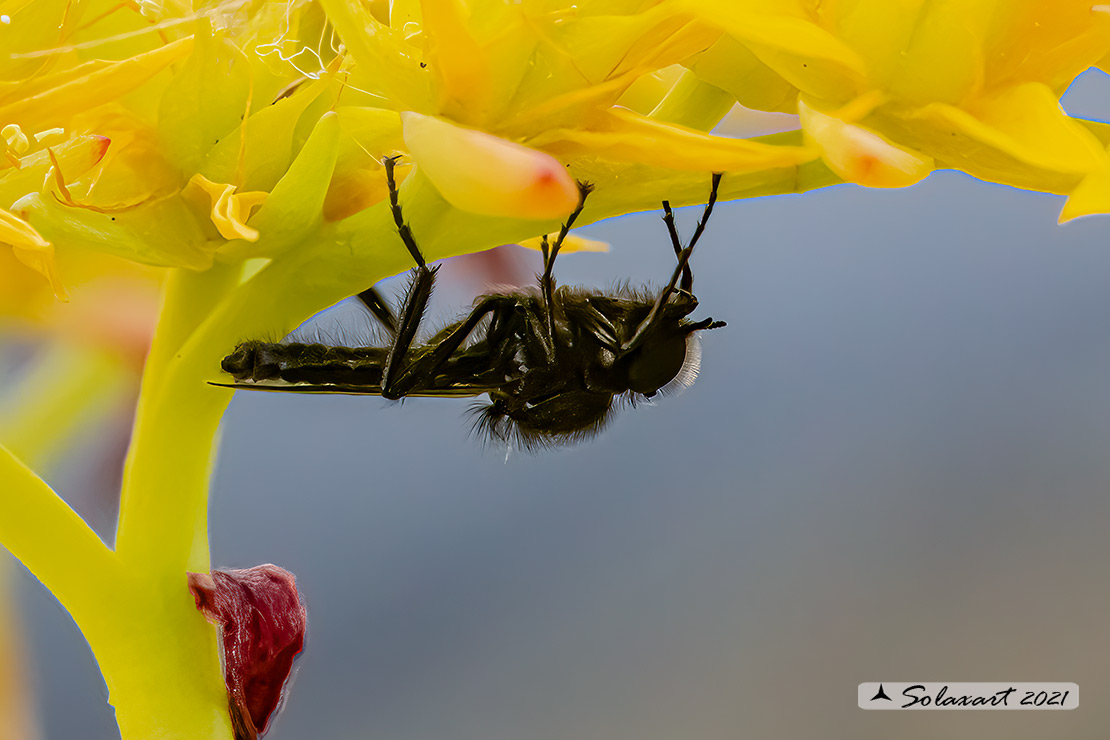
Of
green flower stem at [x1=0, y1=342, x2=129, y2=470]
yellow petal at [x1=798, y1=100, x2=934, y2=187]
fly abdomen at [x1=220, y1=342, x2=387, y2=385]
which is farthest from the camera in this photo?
green flower stem at [x1=0, y1=342, x2=129, y2=470]

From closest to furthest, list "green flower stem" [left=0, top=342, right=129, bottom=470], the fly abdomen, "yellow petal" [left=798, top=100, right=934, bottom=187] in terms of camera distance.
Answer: "yellow petal" [left=798, top=100, right=934, bottom=187], the fly abdomen, "green flower stem" [left=0, top=342, right=129, bottom=470]

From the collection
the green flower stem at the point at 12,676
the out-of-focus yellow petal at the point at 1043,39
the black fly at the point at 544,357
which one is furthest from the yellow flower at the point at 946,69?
the green flower stem at the point at 12,676

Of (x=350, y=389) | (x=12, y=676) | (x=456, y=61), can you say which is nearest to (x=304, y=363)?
(x=350, y=389)

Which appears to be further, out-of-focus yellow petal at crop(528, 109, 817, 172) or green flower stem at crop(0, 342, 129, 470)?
green flower stem at crop(0, 342, 129, 470)

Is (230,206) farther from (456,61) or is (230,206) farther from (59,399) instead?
(59,399)

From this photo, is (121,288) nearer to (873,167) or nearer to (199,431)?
(199,431)

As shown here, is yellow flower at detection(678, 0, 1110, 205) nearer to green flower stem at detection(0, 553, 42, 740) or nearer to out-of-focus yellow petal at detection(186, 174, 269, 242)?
out-of-focus yellow petal at detection(186, 174, 269, 242)

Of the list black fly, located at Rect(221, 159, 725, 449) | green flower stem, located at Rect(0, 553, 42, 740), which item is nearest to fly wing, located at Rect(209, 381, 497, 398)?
black fly, located at Rect(221, 159, 725, 449)
